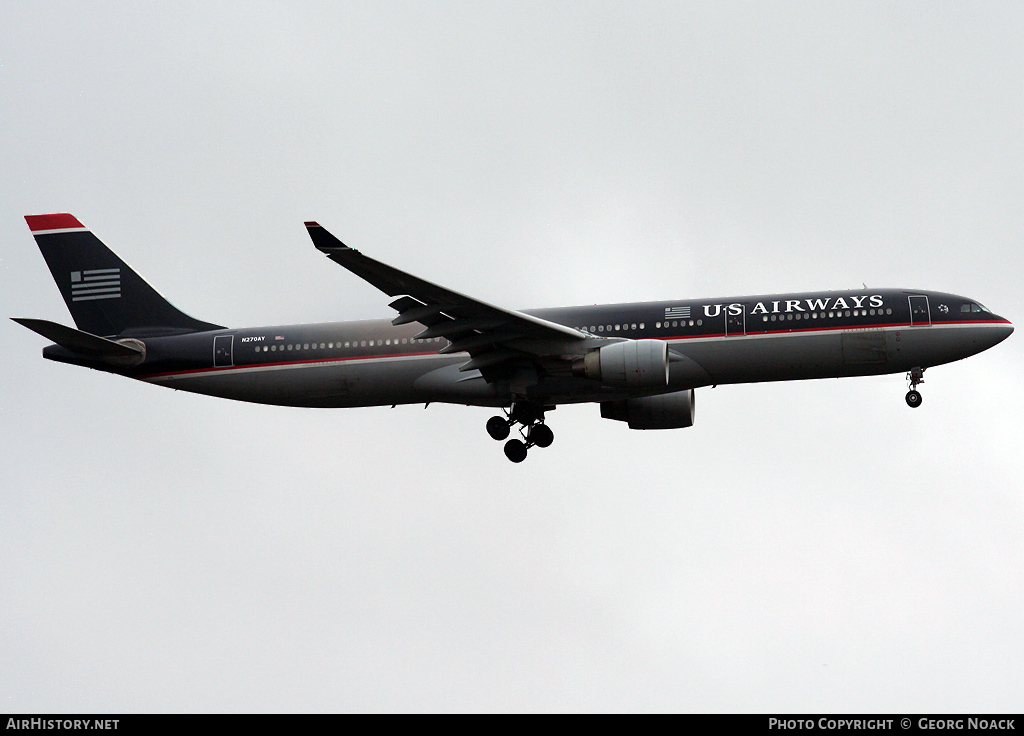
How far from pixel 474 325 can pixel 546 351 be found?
218cm

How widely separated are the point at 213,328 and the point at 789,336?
18170mm

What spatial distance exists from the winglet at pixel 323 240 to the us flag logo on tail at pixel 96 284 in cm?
1318

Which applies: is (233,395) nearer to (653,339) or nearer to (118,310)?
(118,310)

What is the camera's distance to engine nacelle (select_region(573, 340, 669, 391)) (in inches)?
1315

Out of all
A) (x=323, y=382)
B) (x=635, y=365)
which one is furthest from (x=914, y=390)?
(x=323, y=382)

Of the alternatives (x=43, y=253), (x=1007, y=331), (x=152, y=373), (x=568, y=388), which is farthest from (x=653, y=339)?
(x=43, y=253)

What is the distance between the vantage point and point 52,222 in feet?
137

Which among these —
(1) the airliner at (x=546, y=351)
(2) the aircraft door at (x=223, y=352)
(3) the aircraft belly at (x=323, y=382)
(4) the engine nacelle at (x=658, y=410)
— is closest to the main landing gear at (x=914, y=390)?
(1) the airliner at (x=546, y=351)

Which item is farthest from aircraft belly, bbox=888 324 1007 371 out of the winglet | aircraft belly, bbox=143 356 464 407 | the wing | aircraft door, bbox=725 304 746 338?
the winglet

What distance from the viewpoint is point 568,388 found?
3566 centimetres

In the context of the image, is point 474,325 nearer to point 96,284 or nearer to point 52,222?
point 96,284

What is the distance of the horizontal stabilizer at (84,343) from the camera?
35.7 metres
